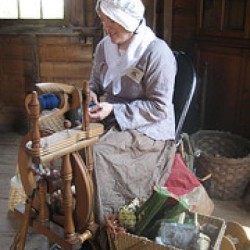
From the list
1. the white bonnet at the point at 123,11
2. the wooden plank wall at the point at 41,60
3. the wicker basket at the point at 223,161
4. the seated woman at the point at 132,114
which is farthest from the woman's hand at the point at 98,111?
the wooden plank wall at the point at 41,60

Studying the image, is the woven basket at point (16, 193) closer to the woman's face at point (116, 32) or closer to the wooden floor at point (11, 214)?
the wooden floor at point (11, 214)

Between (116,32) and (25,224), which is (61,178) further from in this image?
(116,32)

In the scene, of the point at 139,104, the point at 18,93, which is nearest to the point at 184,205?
the point at 139,104

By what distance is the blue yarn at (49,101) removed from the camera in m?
1.42

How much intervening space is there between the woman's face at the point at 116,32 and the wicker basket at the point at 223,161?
957 mm

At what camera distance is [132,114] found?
1796mm

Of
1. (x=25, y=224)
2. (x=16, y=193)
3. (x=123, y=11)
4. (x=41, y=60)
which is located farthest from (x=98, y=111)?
(x=41, y=60)

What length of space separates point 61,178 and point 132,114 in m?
0.47

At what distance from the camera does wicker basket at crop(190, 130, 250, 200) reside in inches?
96.3

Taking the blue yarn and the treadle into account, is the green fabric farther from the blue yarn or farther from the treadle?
the blue yarn

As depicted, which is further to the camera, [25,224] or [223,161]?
[223,161]

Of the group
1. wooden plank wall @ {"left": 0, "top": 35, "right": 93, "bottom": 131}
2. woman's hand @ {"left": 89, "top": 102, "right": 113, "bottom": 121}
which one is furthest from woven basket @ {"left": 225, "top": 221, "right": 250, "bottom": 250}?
wooden plank wall @ {"left": 0, "top": 35, "right": 93, "bottom": 131}

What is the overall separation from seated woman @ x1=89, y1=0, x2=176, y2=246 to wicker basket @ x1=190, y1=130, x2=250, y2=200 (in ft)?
2.19

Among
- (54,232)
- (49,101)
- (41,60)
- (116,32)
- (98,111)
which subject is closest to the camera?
(49,101)
